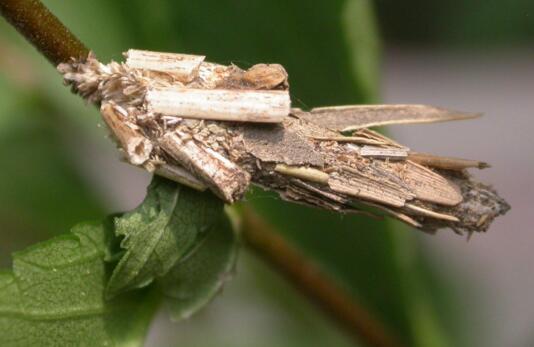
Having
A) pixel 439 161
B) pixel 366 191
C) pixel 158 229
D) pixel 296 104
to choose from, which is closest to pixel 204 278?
pixel 158 229

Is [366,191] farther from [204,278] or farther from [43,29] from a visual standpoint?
[43,29]

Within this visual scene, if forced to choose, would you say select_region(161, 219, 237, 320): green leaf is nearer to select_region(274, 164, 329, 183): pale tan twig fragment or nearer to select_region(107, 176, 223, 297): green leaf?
select_region(107, 176, 223, 297): green leaf

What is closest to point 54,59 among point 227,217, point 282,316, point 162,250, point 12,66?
point 162,250

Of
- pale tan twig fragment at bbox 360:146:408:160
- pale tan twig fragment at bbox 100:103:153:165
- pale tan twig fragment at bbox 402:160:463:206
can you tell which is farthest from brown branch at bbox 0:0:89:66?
pale tan twig fragment at bbox 402:160:463:206

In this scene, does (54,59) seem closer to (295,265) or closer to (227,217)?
(227,217)

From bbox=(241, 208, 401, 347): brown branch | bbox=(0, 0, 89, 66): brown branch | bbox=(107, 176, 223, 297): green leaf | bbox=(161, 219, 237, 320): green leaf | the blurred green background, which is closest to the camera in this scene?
bbox=(0, 0, 89, 66): brown branch

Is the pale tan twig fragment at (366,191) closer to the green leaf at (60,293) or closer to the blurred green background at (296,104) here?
the blurred green background at (296,104)

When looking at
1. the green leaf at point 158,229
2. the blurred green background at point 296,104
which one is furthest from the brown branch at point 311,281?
the green leaf at point 158,229
